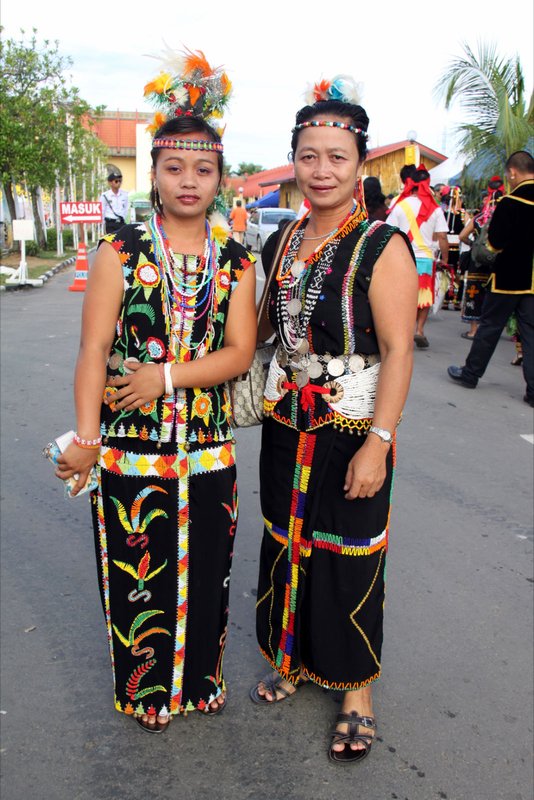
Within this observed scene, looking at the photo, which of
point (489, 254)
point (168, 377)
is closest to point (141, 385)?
point (168, 377)

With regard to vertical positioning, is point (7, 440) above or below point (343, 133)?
below

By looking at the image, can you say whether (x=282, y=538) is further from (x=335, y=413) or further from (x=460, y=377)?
(x=460, y=377)

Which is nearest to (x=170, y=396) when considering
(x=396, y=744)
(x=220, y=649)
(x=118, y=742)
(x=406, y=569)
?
(x=220, y=649)

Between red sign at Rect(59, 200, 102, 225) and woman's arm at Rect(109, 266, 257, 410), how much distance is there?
1345cm

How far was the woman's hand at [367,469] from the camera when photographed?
214 centimetres

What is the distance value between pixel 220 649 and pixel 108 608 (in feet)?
1.31

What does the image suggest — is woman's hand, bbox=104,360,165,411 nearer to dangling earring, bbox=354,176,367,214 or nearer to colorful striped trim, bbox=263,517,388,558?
colorful striped trim, bbox=263,517,388,558

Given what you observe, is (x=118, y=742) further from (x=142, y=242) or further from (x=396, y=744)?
(x=142, y=242)

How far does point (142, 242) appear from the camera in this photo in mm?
2084

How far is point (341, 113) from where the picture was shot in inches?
84.6

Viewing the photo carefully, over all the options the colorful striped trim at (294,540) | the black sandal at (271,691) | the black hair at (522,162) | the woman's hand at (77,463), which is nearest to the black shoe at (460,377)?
the black hair at (522,162)

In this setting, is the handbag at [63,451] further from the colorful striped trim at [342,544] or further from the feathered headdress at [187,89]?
the feathered headdress at [187,89]

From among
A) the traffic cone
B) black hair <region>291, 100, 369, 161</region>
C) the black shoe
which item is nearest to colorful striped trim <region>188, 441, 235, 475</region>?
black hair <region>291, 100, 369, 161</region>

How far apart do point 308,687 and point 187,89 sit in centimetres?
207
